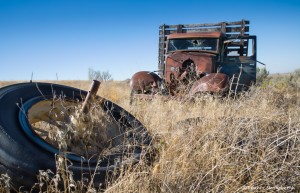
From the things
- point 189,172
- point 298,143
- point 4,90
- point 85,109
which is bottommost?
point 189,172

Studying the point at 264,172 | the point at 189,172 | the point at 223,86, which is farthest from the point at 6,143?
the point at 223,86

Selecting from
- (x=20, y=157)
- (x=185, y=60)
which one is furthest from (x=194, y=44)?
(x=20, y=157)

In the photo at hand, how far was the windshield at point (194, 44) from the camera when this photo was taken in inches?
273

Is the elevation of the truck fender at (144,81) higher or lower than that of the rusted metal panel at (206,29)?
lower

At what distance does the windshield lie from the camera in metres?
6.94

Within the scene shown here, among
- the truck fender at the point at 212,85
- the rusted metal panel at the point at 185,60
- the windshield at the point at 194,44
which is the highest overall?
the windshield at the point at 194,44

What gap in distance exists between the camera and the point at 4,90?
2564 mm

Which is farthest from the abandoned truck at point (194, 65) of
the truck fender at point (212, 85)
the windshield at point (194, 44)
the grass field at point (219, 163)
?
the grass field at point (219, 163)

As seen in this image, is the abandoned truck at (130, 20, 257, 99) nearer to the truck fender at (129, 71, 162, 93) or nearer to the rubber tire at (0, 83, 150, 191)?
the truck fender at (129, 71, 162, 93)

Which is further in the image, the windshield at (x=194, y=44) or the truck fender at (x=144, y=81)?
the windshield at (x=194, y=44)

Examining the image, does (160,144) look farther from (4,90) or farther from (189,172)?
(4,90)

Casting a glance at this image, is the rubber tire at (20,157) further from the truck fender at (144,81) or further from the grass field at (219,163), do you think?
Result: the truck fender at (144,81)

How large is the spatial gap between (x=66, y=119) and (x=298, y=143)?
2279mm

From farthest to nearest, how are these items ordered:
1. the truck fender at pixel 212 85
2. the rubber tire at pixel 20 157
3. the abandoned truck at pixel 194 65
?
the abandoned truck at pixel 194 65
the truck fender at pixel 212 85
the rubber tire at pixel 20 157
